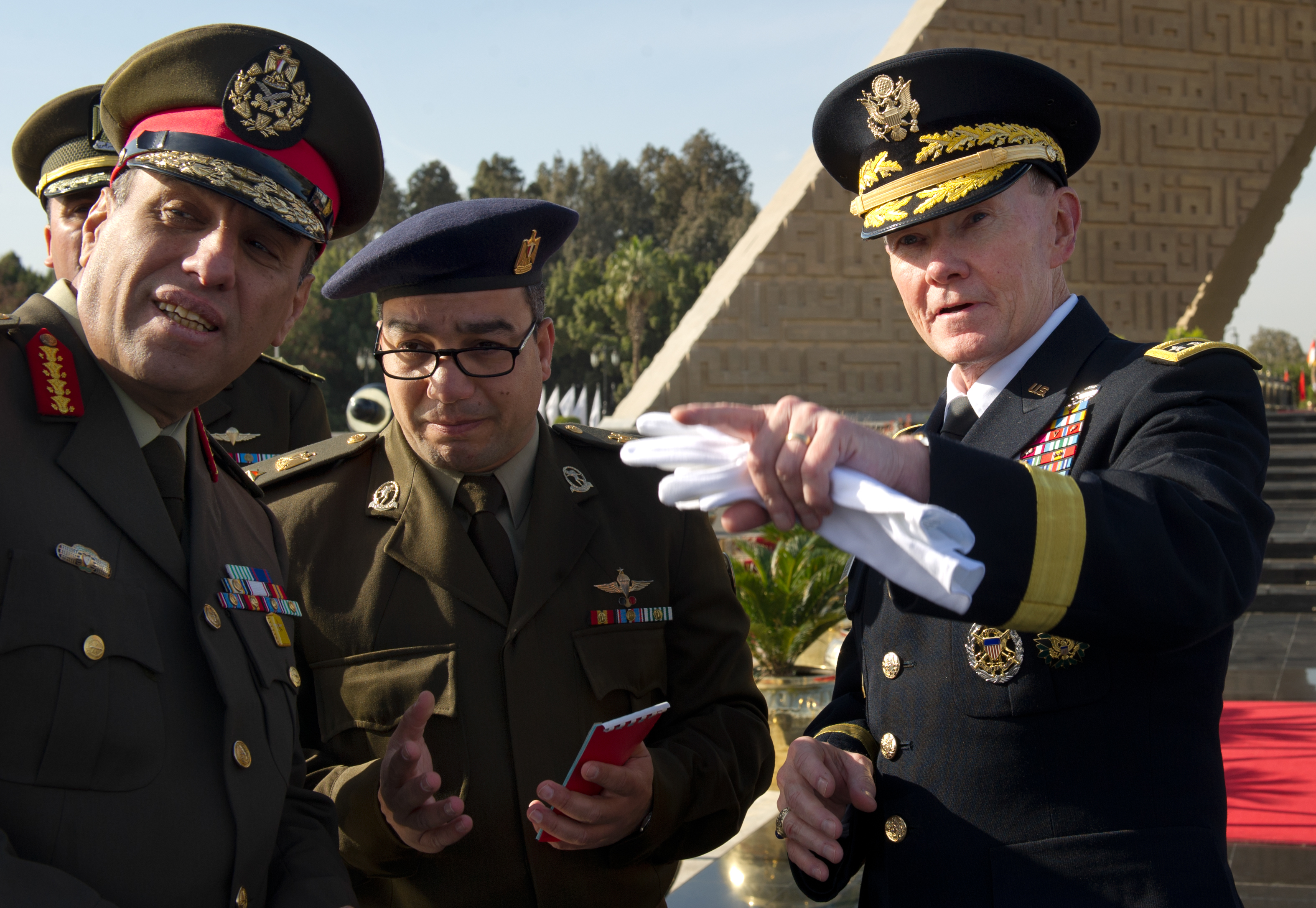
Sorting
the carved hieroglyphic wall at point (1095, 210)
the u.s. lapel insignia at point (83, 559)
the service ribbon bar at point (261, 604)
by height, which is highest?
the carved hieroglyphic wall at point (1095, 210)

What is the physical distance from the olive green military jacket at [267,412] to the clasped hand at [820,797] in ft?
6.76

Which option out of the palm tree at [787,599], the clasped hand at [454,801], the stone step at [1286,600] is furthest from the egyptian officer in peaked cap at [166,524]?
the stone step at [1286,600]

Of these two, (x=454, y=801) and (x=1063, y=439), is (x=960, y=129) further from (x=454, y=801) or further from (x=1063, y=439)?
(x=454, y=801)

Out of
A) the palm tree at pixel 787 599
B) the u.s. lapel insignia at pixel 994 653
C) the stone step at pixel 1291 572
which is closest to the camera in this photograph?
the u.s. lapel insignia at pixel 994 653

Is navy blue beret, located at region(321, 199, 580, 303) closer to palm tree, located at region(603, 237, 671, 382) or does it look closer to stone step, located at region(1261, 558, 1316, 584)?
stone step, located at region(1261, 558, 1316, 584)

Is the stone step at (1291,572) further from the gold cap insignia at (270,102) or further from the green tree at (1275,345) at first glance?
the green tree at (1275,345)

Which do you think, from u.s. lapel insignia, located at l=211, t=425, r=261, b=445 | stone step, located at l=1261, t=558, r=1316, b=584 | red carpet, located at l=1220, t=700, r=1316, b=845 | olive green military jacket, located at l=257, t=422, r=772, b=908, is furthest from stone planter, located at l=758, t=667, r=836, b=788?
stone step, located at l=1261, t=558, r=1316, b=584

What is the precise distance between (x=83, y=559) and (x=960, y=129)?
1.49 meters

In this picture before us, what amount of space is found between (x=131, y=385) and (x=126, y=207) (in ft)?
0.92

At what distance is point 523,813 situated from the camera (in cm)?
208

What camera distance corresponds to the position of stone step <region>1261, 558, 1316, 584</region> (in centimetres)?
1045

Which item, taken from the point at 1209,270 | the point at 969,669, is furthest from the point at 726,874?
the point at 1209,270

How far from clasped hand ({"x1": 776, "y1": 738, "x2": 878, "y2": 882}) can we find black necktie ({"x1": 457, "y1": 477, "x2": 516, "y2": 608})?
688 mm

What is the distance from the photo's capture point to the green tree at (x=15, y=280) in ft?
A: 121
